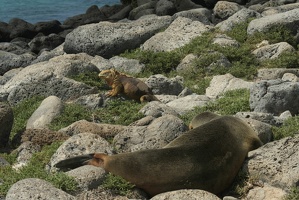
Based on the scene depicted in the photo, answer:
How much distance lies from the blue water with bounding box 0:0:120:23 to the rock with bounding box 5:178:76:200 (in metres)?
39.5

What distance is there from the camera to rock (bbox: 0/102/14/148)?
10421 mm

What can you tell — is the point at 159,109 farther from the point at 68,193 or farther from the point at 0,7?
the point at 0,7

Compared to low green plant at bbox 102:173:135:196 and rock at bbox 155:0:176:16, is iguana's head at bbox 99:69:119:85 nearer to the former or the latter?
low green plant at bbox 102:173:135:196

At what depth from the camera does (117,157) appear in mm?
7609

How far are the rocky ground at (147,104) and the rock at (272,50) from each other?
0.08ft

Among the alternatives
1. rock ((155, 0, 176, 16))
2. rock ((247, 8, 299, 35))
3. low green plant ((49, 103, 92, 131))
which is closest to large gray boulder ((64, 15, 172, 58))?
rock ((247, 8, 299, 35))

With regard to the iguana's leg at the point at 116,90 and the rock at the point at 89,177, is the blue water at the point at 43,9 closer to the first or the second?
the iguana's leg at the point at 116,90

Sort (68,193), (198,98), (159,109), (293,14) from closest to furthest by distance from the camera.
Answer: (68,193), (159,109), (198,98), (293,14)

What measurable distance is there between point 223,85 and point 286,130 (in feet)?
16.4

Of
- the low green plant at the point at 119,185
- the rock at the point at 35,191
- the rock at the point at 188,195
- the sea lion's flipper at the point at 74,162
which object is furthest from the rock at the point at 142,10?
the rock at the point at 188,195

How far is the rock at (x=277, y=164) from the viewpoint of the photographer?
7.63 metres

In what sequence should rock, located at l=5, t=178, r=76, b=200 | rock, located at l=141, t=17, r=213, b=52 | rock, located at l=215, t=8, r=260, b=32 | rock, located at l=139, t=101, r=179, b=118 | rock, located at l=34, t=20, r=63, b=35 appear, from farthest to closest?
rock, located at l=34, t=20, r=63, b=35, rock, located at l=215, t=8, r=260, b=32, rock, located at l=141, t=17, r=213, b=52, rock, located at l=139, t=101, r=179, b=118, rock, located at l=5, t=178, r=76, b=200

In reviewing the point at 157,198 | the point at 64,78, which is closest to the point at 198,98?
the point at 64,78

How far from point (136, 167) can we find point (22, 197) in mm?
1227
